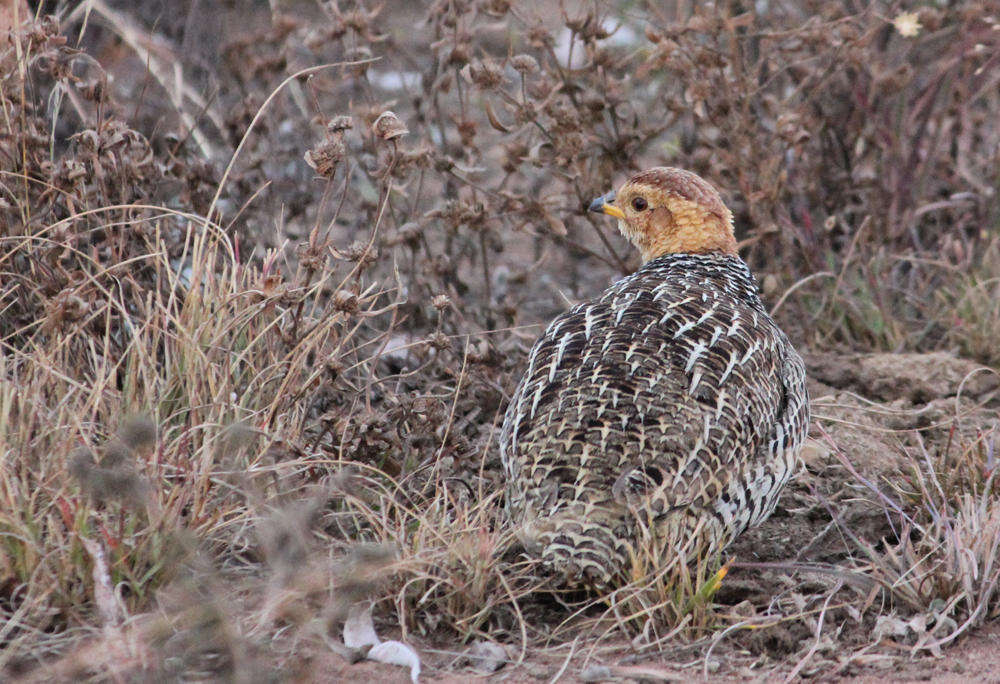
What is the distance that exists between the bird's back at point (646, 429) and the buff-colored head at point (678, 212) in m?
0.71

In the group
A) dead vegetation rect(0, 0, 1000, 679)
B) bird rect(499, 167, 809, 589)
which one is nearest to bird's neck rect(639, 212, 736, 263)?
bird rect(499, 167, 809, 589)

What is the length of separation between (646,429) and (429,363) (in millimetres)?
1559

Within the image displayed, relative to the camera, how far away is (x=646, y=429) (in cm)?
412

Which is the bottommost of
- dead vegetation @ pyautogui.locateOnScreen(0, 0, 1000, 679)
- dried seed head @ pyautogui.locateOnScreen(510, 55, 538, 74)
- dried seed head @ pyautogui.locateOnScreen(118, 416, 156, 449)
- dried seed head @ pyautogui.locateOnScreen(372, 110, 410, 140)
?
dead vegetation @ pyautogui.locateOnScreen(0, 0, 1000, 679)

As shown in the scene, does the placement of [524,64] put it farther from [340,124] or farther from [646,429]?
[646,429]

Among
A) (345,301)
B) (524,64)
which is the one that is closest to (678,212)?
(524,64)

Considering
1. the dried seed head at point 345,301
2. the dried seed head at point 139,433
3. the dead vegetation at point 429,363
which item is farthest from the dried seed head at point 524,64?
the dried seed head at point 139,433

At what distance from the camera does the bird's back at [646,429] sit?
3.95 meters

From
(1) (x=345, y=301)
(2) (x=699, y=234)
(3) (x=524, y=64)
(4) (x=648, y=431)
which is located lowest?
(4) (x=648, y=431)

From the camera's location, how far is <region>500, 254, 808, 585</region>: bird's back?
3.95 metres

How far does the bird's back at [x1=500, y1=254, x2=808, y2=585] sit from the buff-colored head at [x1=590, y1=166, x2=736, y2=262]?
712 millimetres

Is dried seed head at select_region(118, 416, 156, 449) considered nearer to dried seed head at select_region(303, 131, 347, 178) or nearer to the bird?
the bird

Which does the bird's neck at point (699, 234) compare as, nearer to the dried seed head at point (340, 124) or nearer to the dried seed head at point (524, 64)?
the dried seed head at point (524, 64)

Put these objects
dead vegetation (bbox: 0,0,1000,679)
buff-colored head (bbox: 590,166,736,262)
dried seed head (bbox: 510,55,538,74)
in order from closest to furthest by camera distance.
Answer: dead vegetation (bbox: 0,0,1000,679), dried seed head (bbox: 510,55,538,74), buff-colored head (bbox: 590,166,736,262)
